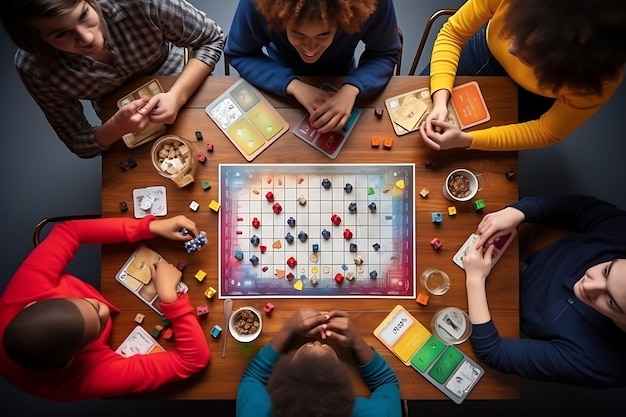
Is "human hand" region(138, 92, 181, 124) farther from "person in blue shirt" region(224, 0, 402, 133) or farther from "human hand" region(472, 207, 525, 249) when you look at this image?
"human hand" region(472, 207, 525, 249)

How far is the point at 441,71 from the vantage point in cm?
136

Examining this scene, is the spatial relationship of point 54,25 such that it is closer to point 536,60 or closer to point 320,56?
point 320,56

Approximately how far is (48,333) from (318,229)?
72 centimetres

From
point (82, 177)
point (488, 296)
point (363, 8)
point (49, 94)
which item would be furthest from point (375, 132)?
point (82, 177)

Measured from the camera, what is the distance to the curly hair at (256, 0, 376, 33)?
1.01 meters

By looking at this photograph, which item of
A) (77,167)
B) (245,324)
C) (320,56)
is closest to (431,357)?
(245,324)

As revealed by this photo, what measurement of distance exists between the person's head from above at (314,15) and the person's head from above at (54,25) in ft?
1.32

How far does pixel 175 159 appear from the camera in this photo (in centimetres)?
134

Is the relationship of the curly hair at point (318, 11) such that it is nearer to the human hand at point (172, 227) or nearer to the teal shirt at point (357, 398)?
the human hand at point (172, 227)

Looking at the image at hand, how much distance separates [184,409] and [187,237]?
101cm

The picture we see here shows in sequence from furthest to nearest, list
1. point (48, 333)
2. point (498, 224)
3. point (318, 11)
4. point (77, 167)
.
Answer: point (77, 167) → point (498, 224) → point (48, 333) → point (318, 11)

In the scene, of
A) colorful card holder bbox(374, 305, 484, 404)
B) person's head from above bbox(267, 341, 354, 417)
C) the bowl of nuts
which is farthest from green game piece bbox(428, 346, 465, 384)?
the bowl of nuts

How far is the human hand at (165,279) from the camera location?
128 cm

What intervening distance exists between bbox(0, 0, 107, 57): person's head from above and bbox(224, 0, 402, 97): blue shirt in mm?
354
